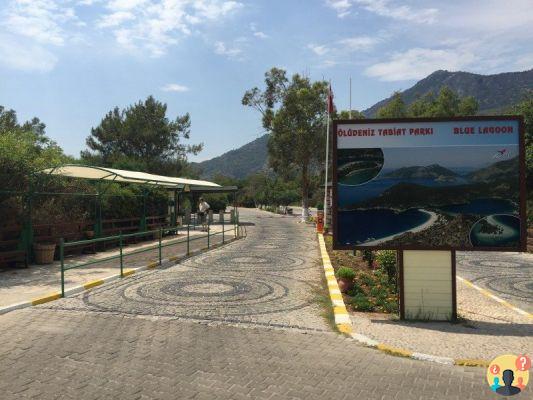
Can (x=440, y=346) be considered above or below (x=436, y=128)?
below

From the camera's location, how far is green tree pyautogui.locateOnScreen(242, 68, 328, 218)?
38.7m

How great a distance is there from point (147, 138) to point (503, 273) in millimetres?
45832

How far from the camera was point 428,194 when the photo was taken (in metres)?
8.26

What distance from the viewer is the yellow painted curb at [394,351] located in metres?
6.21

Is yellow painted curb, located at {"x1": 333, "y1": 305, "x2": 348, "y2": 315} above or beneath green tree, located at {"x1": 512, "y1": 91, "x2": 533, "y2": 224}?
beneath

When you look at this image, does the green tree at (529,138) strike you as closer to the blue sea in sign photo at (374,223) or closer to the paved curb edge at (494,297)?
the paved curb edge at (494,297)

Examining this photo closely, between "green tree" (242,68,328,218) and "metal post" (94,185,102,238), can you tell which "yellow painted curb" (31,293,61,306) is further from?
"green tree" (242,68,328,218)

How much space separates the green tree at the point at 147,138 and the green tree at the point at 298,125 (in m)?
16.3

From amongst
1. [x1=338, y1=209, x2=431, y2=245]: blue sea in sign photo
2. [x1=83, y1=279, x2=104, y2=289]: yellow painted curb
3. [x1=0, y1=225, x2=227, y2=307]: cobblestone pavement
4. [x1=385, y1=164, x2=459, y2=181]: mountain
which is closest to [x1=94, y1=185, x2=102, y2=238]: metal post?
[x1=0, y1=225, x2=227, y2=307]: cobblestone pavement

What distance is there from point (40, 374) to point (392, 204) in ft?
19.9

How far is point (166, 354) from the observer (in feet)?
19.7

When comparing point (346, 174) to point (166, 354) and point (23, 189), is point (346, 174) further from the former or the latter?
point (23, 189)

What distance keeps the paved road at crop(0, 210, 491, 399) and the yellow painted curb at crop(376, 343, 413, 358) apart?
0.15 m

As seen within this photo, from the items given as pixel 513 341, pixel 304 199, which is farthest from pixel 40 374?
pixel 304 199
